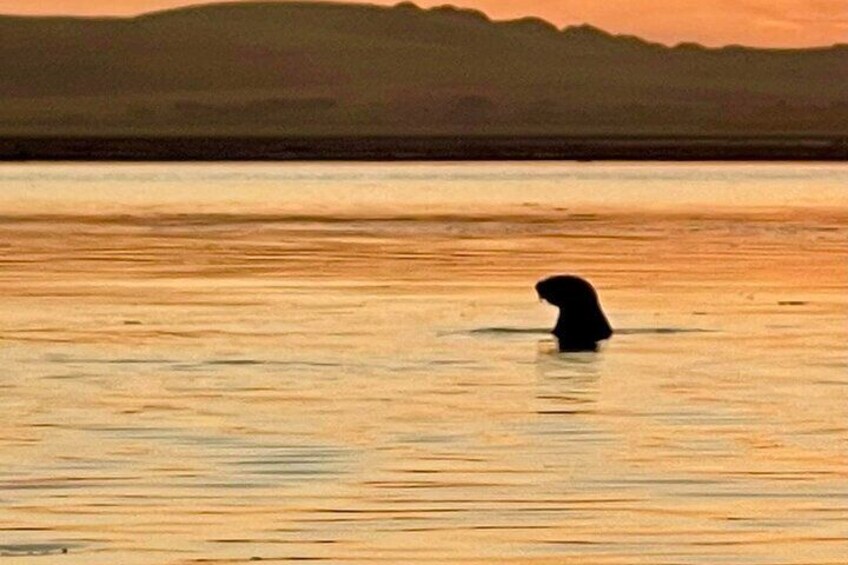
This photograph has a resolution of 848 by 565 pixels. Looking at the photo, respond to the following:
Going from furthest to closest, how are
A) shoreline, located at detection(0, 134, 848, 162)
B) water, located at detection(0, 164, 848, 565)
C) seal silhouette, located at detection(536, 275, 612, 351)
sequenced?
1. shoreline, located at detection(0, 134, 848, 162)
2. seal silhouette, located at detection(536, 275, 612, 351)
3. water, located at detection(0, 164, 848, 565)

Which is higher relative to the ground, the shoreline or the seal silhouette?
the shoreline

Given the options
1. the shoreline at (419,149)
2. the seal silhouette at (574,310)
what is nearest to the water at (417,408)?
the seal silhouette at (574,310)

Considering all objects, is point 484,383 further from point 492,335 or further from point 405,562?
point 405,562

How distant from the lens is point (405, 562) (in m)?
13.3

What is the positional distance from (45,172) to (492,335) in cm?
9547

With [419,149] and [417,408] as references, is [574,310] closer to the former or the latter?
[417,408]

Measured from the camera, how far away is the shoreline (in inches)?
5974

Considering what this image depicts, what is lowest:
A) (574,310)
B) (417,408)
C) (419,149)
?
(417,408)

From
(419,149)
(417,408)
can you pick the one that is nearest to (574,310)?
(417,408)

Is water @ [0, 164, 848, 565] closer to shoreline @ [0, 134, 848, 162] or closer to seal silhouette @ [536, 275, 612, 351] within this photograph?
seal silhouette @ [536, 275, 612, 351]

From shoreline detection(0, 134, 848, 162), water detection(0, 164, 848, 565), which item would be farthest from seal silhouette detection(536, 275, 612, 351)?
shoreline detection(0, 134, 848, 162)

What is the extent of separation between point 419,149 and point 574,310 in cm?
14158

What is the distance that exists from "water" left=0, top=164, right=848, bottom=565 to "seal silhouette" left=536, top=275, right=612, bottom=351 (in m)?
0.32

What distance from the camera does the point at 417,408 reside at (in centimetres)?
1948
